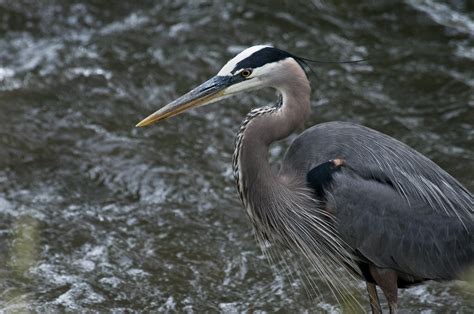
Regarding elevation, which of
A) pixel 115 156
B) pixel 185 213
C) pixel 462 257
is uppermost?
pixel 115 156

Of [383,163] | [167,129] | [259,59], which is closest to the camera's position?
[259,59]

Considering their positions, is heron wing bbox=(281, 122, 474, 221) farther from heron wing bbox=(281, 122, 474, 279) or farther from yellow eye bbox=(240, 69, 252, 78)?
yellow eye bbox=(240, 69, 252, 78)

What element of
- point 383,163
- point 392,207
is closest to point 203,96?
point 383,163

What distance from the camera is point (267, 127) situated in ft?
15.0

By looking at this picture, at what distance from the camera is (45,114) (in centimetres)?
692

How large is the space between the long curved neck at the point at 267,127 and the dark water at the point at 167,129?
28.2 inches

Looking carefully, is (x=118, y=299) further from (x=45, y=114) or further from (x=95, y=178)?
(x=45, y=114)

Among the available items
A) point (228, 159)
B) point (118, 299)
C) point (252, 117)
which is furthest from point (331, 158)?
point (228, 159)

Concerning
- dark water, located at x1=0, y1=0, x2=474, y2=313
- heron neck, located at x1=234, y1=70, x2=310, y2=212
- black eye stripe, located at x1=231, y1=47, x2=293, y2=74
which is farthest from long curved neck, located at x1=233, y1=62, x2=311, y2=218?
dark water, located at x1=0, y1=0, x2=474, y2=313

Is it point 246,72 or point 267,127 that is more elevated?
point 246,72

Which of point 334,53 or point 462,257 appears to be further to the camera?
point 334,53

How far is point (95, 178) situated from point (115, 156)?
267 mm

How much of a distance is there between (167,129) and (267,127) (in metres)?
2.48

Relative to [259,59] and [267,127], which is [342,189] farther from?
[259,59]
